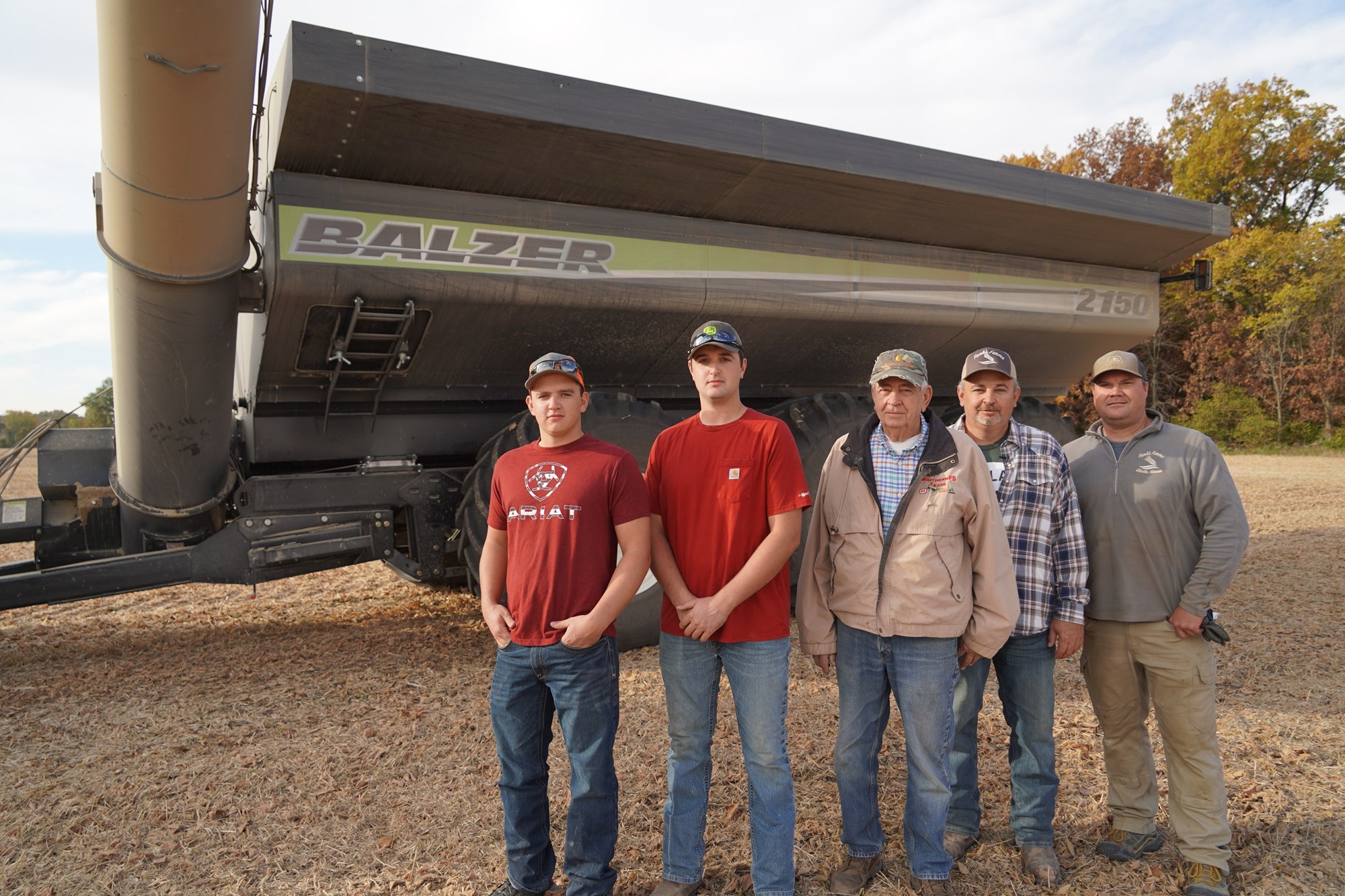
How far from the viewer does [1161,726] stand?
2.89 metres

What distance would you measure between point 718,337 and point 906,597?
0.95 m

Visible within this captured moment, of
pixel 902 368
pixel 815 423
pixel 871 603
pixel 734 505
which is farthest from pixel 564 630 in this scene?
pixel 815 423

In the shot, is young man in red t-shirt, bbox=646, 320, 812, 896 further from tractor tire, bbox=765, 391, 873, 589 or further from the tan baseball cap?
tractor tire, bbox=765, 391, 873, 589

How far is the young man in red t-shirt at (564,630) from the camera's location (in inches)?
98.2

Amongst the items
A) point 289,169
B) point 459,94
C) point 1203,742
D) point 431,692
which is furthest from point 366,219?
point 1203,742

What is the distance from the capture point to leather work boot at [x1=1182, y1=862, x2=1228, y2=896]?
263 centimetres

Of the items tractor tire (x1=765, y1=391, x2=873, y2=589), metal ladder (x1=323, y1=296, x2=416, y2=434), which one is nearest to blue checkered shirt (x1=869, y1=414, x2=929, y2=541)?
metal ladder (x1=323, y1=296, x2=416, y2=434)

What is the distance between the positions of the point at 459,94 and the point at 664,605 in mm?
2536

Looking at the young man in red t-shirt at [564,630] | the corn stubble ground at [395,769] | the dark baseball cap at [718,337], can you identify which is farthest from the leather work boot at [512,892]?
the dark baseball cap at [718,337]

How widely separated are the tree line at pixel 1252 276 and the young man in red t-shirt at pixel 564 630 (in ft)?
76.4

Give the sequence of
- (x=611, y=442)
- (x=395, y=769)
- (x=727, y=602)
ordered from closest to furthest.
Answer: (x=727, y=602), (x=395, y=769), (x=611, y=442)

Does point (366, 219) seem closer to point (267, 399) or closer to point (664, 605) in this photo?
point (267, 399)

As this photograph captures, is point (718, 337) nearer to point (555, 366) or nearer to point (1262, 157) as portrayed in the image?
point (555, 366)

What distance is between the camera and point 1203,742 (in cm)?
278
